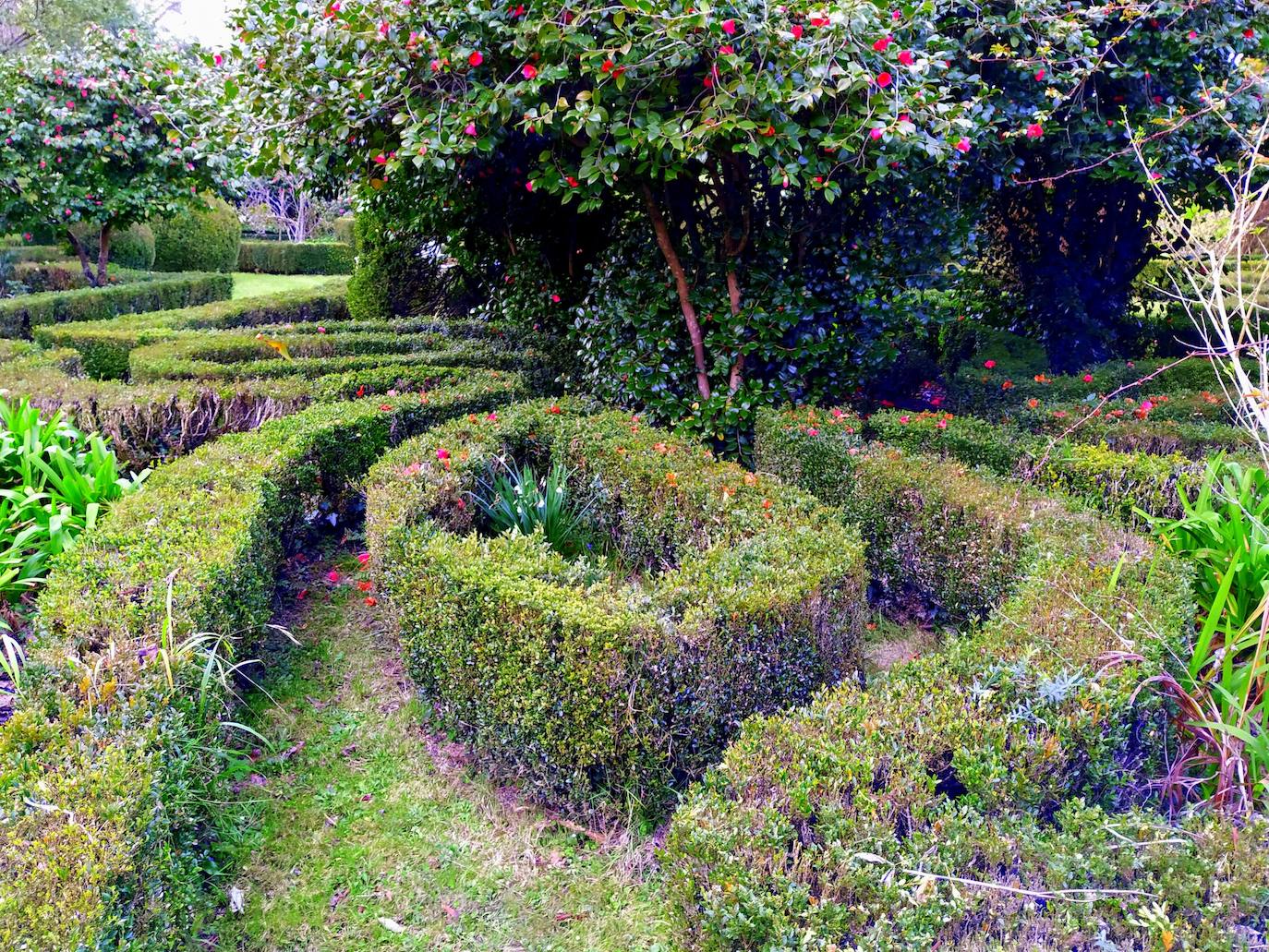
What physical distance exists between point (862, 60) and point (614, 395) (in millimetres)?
2998

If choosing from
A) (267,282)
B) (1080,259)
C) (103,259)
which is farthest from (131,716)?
(267,282)

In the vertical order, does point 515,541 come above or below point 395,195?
below

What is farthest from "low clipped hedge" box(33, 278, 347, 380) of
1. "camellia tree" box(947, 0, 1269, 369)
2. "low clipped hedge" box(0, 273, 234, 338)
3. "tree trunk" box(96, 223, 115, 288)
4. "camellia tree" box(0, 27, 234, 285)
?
"camellia tree" box(947, 0, 1269, 369)

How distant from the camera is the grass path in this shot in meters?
2.43

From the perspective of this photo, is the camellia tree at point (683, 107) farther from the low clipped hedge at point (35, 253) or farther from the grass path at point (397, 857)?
the low clipped hedge at point (35, 253)

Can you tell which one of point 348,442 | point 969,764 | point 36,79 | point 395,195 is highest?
point 36,79

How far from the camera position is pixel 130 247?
17.8m

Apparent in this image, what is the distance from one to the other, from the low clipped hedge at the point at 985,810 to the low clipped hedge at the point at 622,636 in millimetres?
359

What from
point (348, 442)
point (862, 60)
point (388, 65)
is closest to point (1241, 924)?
point (862, 60)

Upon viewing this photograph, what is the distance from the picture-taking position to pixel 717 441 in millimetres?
5535

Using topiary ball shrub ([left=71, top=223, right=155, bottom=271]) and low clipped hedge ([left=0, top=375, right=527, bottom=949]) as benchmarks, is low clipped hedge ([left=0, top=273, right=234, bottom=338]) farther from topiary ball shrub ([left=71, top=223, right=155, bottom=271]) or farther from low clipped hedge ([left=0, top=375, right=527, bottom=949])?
low clipped hedge ([left=0, top=375, right=527, bottom=949])

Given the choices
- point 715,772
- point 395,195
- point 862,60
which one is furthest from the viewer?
point 395,195

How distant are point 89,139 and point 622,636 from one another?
477 inches

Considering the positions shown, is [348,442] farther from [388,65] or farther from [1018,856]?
[1018,856]
